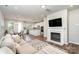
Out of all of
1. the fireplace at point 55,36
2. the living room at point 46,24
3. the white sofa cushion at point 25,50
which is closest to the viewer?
the white sofa cushion at point 25,50

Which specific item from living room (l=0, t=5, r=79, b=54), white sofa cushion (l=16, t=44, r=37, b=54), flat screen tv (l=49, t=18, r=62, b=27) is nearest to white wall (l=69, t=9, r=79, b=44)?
living room (l=0, t=5, r=79, b=54)

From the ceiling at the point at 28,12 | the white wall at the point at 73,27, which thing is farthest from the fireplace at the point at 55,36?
the ceiling at the point at 28,12

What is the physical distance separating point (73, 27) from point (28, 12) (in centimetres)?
83

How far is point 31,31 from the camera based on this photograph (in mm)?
1576

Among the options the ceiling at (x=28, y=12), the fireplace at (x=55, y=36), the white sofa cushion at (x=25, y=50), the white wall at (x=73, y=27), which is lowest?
the white sofa cushion at (x=25, y=50)

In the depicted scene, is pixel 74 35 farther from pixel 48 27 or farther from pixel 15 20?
pixel 15 20

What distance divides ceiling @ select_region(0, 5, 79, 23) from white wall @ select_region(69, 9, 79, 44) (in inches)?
9.3

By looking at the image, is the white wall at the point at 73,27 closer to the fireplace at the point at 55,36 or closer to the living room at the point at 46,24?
the living room at the point at 46,24

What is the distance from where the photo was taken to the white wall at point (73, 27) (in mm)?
1368

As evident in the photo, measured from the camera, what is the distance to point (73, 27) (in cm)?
141

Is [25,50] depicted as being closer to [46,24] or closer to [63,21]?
[46,24]

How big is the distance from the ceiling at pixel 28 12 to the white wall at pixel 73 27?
235 mm

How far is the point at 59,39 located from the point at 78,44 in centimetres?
34

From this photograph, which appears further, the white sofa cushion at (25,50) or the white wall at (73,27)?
the white wall at (73,27)
